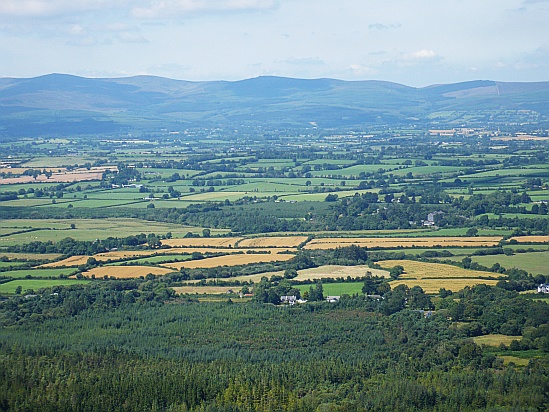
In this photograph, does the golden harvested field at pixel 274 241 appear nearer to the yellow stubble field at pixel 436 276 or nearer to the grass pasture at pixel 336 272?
the grass pasture at pixel 336 272

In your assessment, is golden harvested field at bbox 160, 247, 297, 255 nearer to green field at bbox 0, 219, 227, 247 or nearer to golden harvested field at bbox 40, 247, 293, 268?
golden harvested field at bbox 40, 247, 293, 268

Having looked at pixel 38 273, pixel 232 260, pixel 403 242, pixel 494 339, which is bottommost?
pixel 494 339

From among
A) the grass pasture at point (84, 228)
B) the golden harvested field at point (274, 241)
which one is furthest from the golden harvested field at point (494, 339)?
the grass pasture at point (84, 228)

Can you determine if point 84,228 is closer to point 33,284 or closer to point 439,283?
point 33,284

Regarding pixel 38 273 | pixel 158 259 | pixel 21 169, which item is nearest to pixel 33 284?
pixel 38 273

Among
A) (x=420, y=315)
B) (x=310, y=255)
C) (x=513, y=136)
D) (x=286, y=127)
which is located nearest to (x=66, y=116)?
(x=286, y=127)
